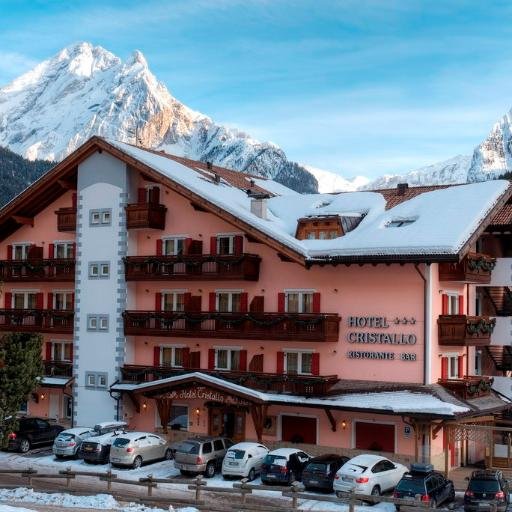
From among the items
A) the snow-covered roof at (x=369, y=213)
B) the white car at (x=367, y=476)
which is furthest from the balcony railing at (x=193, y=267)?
the white car at (x=367, y=476)

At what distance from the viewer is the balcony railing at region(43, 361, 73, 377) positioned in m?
56.2

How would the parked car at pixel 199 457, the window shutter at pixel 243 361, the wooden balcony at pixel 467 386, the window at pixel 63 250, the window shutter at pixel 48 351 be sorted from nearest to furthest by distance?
1. the parked car at pixel 199 457
2. the wooden balcony at pixel 467 386
3. the window shutter at pixel 243 361
4. the window at pixel 63 250
5. the window shutter at pixel 48 351

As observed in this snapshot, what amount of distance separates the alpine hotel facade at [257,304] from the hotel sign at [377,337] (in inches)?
3.8

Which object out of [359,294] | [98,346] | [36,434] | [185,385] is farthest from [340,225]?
[36,434]

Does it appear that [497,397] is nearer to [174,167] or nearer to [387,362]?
[387,362]

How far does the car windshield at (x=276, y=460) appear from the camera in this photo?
4119cm

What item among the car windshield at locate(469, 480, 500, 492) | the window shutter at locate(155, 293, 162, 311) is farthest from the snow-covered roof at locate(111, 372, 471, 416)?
the car windshield at locate(469, 480, 500, 492)

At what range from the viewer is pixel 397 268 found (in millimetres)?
46062

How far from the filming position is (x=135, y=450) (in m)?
45.2

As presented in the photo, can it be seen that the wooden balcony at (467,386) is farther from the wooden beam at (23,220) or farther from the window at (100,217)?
the wooden beam at (23,220)

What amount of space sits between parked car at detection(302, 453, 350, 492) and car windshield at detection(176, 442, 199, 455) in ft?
18.5

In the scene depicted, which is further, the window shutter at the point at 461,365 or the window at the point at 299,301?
the window at the point at 299,301

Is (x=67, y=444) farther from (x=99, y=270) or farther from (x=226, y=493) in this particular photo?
(x=99, y=270)

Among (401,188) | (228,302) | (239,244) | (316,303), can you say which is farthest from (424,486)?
(401,188)
